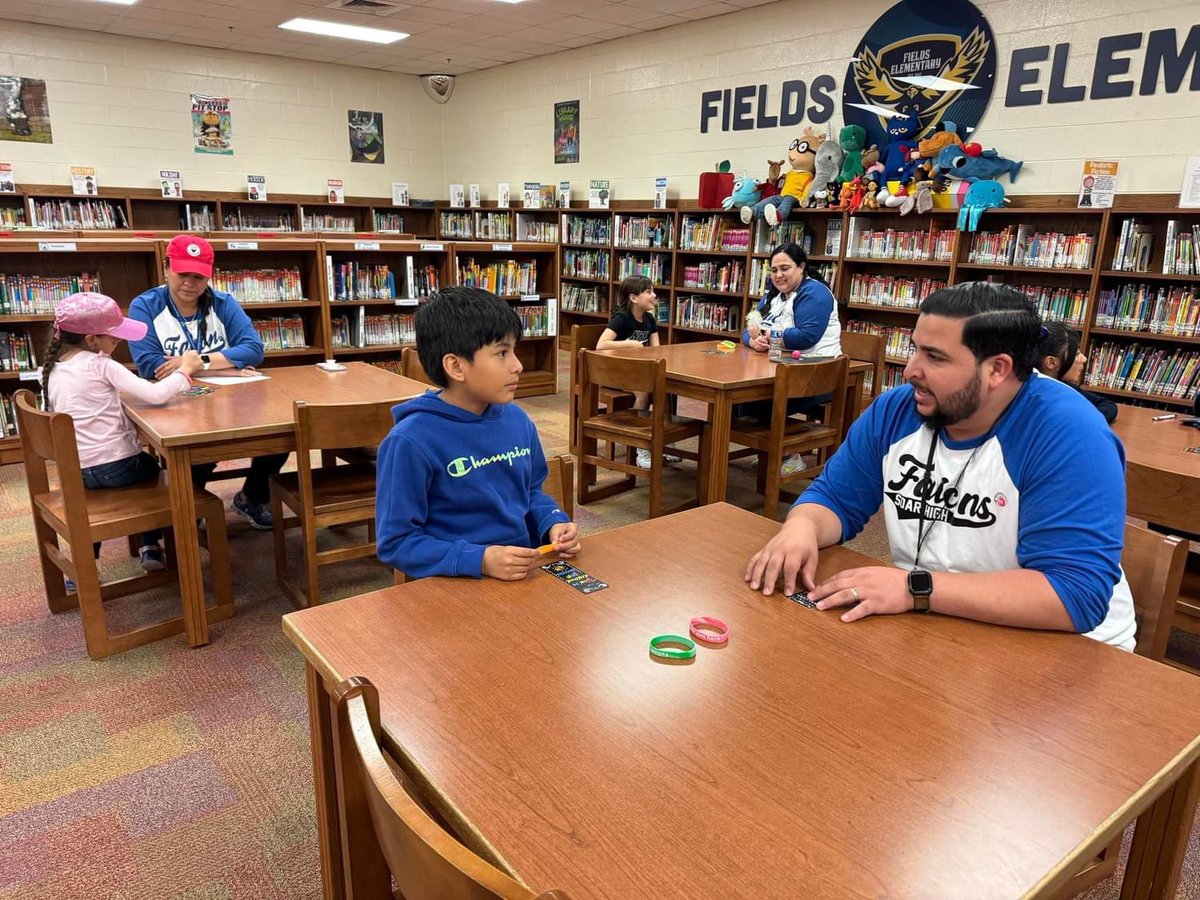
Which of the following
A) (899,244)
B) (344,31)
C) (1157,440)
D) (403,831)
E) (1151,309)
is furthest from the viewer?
(344,31)

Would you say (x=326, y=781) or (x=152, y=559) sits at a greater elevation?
(x=326, y=781)

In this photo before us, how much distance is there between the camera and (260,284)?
5.08 m

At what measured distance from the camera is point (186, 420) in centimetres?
259

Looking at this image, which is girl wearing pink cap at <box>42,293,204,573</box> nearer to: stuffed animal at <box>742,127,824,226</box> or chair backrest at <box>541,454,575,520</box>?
chair backrest at <box>541,454,575,520</box>

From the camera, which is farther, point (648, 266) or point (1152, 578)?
point (648, 266)

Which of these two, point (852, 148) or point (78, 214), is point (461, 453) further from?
point (78, 214)

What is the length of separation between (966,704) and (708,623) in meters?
0.36

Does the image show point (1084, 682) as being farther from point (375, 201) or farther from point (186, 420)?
point (375, 201)

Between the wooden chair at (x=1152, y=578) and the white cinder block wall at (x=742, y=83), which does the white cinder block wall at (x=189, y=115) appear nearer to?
the white cinder block wall at (x=742, y=83)

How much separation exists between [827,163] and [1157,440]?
392 centimetres

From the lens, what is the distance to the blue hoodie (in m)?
1.51

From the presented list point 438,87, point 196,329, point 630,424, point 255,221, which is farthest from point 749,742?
point 438,87

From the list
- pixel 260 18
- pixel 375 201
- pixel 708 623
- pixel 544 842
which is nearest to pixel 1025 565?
pixel 708 623

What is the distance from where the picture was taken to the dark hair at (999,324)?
55.5 inches
